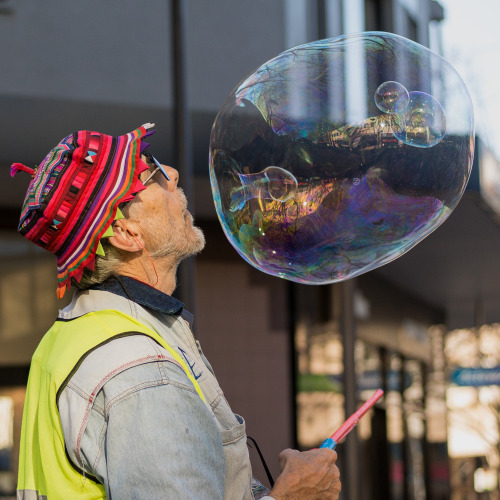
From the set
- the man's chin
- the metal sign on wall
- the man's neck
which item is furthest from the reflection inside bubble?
the metal sign on wall

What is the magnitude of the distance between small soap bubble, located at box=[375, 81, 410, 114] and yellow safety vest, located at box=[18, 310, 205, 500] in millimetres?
940

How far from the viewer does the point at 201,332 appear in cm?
866

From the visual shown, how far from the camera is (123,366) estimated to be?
5.80 feet

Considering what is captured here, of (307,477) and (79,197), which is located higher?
(79,197)

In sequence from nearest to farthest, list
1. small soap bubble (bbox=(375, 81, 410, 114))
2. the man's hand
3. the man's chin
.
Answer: the man's hand
the man's chin
small soap bubble (bbox=(375, 81, 410, 114))

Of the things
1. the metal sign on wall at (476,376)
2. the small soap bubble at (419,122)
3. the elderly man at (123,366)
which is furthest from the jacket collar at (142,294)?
the metal sign on wall at (476,376)

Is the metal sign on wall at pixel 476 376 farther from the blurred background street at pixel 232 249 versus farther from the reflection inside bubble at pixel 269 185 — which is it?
the reflection inside bubble at pixel 269 185

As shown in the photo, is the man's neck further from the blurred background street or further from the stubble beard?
the blurred background street

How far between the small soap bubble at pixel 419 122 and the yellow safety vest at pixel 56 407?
3.05ft

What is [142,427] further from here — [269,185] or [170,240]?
[269,185]

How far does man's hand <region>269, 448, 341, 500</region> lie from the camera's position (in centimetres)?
198

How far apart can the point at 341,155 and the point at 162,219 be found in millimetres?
536

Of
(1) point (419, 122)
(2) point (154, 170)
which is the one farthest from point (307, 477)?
(1) point (419, 122)

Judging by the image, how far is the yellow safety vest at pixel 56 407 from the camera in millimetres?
1795
